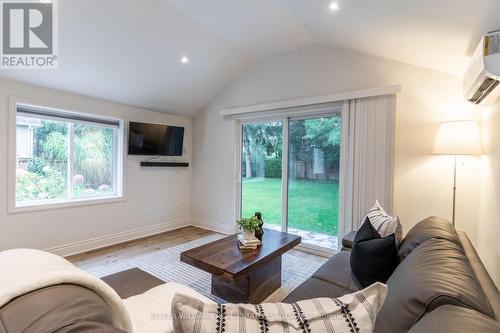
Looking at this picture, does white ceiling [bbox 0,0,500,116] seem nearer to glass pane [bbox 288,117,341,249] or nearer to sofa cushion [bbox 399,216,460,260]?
glass pane [bbox 288,117,341,249]

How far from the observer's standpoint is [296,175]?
377cm

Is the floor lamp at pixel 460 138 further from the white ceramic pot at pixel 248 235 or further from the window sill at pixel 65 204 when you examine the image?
the window sill at pixel 65 204

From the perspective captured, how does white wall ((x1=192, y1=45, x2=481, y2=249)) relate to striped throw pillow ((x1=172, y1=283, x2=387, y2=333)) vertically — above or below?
above

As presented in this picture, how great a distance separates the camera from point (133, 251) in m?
3.52

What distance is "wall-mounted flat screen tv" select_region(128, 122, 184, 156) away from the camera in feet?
13.0

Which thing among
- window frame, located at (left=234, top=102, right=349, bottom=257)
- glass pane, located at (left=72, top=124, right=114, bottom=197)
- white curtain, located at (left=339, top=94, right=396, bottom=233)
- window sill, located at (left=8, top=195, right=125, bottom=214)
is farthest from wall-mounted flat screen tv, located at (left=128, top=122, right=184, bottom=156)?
white curtain, located at (left=339, top=94, right=396, bottom=233)

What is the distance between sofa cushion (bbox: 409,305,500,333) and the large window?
4002 millimetres

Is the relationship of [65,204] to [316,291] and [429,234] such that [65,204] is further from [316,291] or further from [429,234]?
[429,234]

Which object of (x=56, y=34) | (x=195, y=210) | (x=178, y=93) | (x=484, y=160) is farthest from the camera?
(x=195, y=210)

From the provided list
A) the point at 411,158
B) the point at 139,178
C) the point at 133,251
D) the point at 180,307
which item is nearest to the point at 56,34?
the point at 139,178

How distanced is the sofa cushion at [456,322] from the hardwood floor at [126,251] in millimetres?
3101

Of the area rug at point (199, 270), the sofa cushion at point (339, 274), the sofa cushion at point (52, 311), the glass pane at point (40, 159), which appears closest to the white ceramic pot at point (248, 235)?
the area rug at point (199, 270)

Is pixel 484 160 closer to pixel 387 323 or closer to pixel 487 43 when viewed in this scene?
pixel 487 43

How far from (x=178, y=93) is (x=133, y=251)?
2549 millimetres
